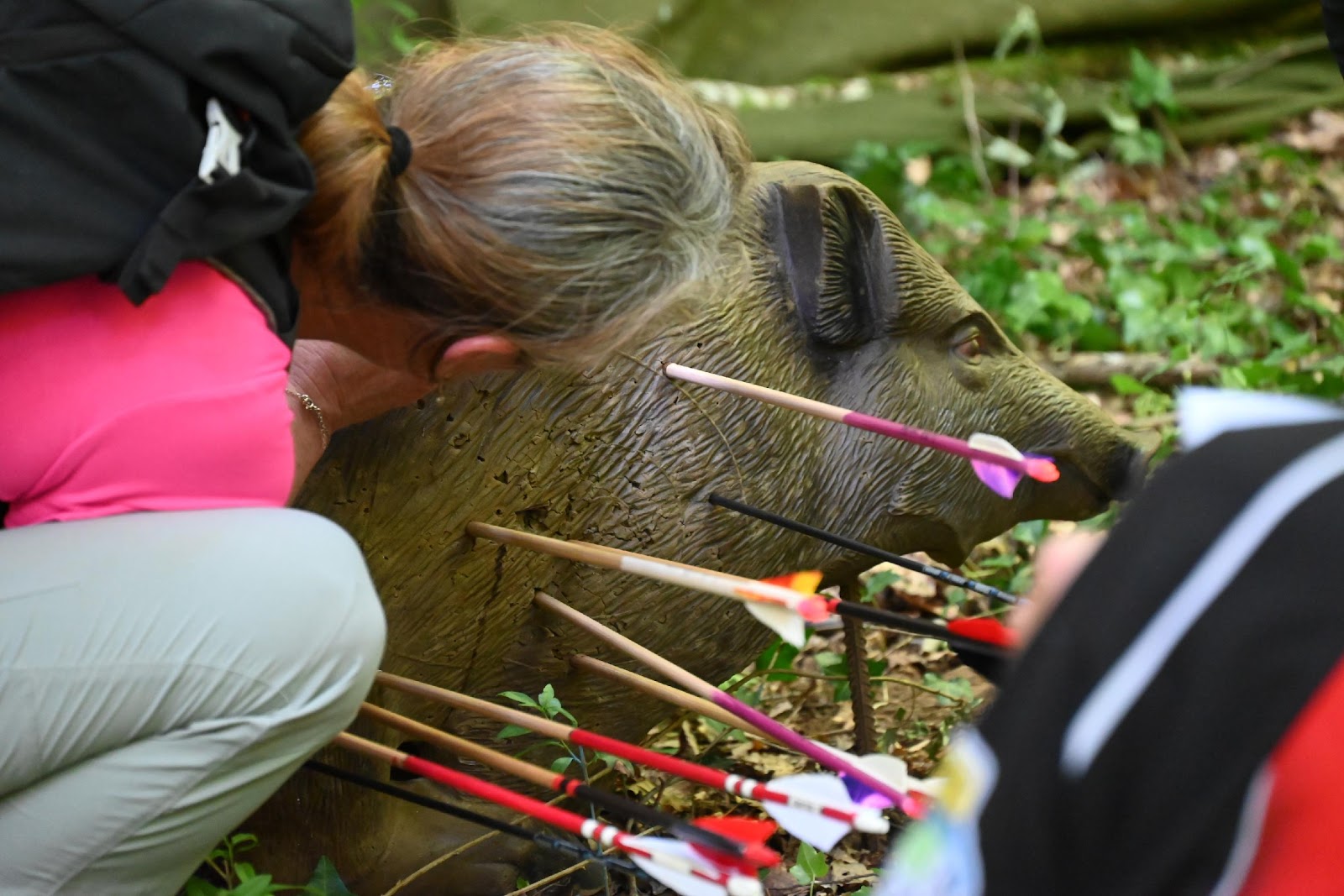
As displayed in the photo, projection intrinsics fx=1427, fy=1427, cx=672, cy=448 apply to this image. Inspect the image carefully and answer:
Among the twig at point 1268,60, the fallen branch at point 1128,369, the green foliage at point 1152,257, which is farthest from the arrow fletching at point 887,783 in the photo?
the twig at point 1268,60

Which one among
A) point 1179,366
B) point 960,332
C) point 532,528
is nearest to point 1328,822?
point 532,528

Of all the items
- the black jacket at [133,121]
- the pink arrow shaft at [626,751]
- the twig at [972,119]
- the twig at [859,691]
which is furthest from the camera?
the twig at [972,119]

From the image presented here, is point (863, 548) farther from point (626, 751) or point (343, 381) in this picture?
point (343, 381)

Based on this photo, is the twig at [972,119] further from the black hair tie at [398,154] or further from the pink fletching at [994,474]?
the black hair tie at [398,154]

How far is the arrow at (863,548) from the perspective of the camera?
1.47 m

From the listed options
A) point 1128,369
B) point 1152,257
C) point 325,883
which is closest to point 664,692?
point 325,883

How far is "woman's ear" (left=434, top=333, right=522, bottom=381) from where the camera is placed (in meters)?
1.29

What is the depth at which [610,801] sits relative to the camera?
125 centimetres

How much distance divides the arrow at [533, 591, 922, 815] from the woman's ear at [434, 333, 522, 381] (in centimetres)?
36

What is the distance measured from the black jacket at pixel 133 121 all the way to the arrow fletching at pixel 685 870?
0.60 meters

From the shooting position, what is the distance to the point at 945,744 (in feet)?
6.93

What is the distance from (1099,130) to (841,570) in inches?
120

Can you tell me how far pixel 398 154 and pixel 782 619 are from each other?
52 cm

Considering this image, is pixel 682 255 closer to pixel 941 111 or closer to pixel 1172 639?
pixel 1172 639
